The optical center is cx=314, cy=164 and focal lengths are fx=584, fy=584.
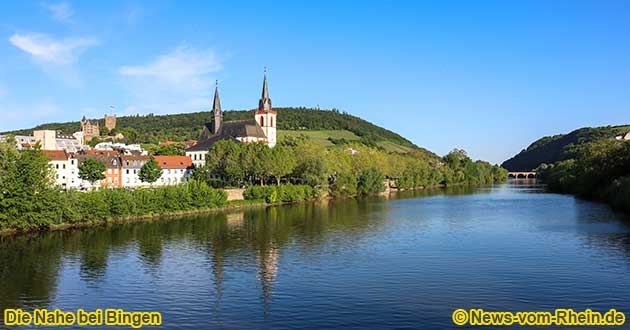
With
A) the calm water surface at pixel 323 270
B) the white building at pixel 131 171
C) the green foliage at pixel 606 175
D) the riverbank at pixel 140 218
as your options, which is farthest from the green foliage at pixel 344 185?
the calm water surface at pixel 323 270

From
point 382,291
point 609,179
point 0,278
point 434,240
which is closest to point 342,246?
point 434,240

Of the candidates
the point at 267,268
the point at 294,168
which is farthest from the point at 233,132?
the point at 267,268

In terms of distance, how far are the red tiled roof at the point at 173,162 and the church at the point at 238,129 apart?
4.40m

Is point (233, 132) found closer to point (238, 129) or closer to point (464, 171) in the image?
point (238, 129)

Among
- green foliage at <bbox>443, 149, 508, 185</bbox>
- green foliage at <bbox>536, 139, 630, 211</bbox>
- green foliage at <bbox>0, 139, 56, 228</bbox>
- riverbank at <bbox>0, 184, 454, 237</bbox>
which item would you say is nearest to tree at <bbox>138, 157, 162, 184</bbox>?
riverbank at <bbox>0, 184, 454, 237</bbox>

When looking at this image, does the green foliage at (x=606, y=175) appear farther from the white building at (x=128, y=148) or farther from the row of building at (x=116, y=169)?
the white building at (x=128, y=148)

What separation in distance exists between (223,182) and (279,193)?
35.1 feet

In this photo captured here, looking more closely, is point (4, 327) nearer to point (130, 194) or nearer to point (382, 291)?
point (382, 291)

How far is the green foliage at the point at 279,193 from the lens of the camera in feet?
242

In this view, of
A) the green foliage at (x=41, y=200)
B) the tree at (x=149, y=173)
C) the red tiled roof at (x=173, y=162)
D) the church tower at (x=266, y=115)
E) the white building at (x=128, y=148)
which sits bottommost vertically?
the green foliage at (x=41, y=200)

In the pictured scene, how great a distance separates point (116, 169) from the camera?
295ft

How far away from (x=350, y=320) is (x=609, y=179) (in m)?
60.3

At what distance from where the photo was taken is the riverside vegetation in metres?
45.2

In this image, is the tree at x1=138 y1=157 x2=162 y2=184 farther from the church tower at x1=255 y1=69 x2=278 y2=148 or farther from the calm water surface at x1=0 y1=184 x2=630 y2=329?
the church tower at x1=255 y1=69 x2=278 y2=148
